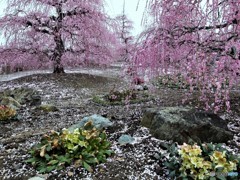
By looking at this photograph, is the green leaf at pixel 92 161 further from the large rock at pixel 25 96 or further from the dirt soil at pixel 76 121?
the large rock at pixel 25 96

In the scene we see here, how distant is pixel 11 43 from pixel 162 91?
4.70 metres

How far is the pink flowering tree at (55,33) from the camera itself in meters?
8.37

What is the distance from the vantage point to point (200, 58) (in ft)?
8.95

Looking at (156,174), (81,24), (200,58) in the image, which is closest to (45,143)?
(156,174)

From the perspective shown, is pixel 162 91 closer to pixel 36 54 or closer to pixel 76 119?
pixel 76 119

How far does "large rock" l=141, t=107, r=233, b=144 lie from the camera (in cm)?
319

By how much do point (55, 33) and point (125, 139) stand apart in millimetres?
6056

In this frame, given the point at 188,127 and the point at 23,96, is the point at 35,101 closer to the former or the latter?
the point at 23,96

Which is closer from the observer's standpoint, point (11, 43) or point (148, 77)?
point (148, 77)

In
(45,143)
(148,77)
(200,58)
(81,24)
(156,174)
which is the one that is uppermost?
(81,24)

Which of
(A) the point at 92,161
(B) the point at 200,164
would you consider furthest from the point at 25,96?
(B) the point at 200,164

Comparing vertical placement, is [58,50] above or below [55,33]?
below

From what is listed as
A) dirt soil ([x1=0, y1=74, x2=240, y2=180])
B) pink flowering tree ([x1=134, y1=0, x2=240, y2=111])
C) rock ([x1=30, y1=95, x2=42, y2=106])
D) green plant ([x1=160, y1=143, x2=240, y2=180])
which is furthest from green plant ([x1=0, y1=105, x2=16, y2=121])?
green plant ([x1=160, y1=143, x2=240, y2=180])

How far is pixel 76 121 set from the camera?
4.22 m
